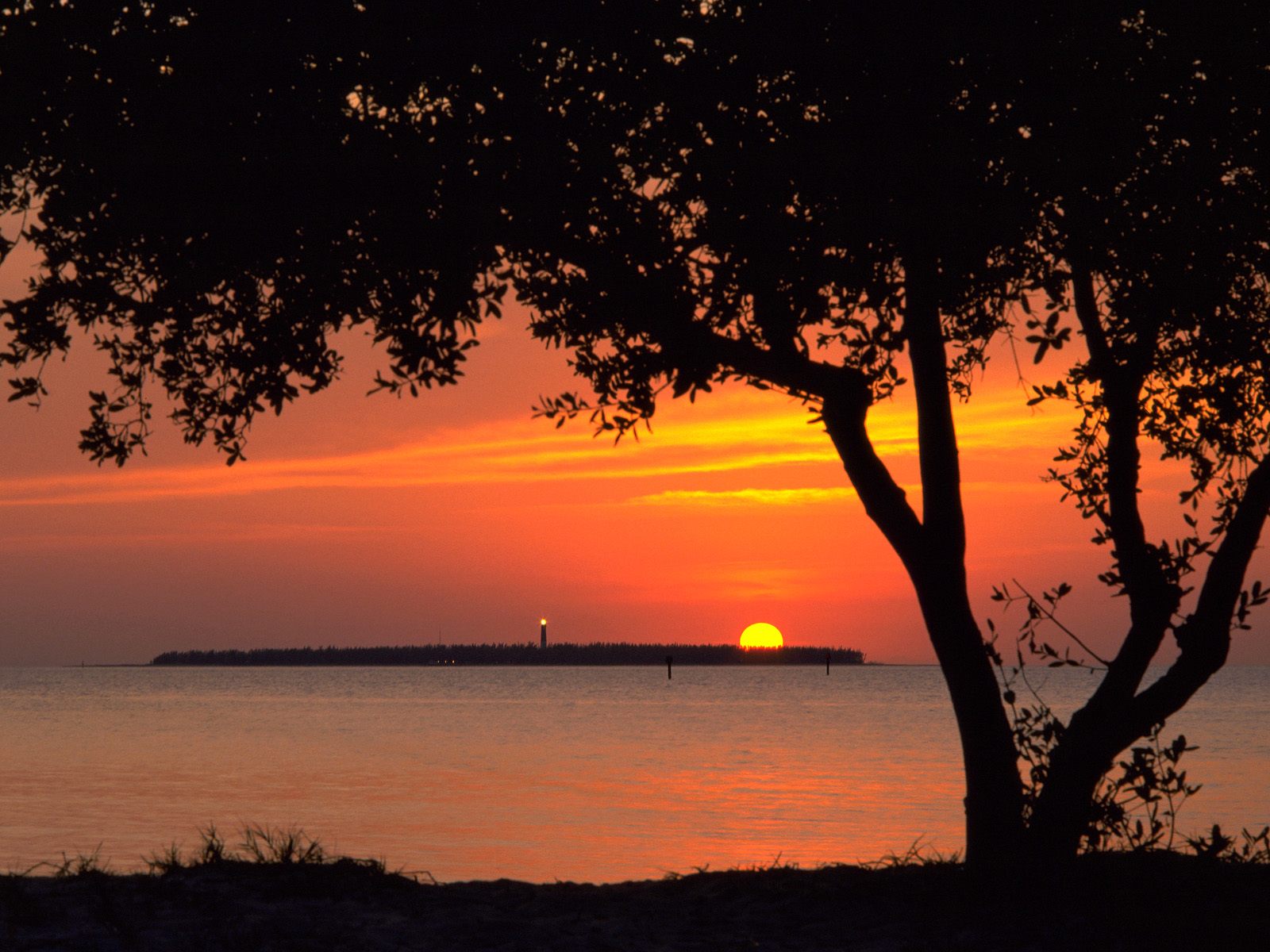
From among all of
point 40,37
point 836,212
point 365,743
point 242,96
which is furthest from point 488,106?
point 365,743

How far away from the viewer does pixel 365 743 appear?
64.7 meters

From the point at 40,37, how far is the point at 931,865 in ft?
35.6

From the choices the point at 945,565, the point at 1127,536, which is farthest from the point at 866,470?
the point at 1127,536

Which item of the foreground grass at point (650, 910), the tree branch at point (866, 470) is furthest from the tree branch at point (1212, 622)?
the tree branch at point (866, 470)

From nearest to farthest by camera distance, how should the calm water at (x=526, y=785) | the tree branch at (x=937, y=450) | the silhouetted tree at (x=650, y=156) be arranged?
the silhouetted tree at (x=650, y=156) < the tree branch at (x=937, y=450) < the calm water at (x=526, y=785)

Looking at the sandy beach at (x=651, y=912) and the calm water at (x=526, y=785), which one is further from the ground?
the sandy beach at (x=651, y=912)

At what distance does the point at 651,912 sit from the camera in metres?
12.4

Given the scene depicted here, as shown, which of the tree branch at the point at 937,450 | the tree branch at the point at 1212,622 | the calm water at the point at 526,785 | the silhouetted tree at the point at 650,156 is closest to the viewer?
the silhouetted tree at the point at 650,156

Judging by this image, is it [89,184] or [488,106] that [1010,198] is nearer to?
[488,106]

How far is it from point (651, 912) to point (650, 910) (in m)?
0.06

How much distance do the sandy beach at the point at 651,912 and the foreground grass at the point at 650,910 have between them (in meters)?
0.02

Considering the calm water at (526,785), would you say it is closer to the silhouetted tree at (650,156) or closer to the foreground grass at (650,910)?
the foreground grass at (650,910)

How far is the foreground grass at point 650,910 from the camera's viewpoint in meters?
10.7

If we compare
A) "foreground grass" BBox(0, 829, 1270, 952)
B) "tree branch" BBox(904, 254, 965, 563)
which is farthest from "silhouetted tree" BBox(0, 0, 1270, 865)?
"foreground grass" BBox(0, 829, 1270, 952)
